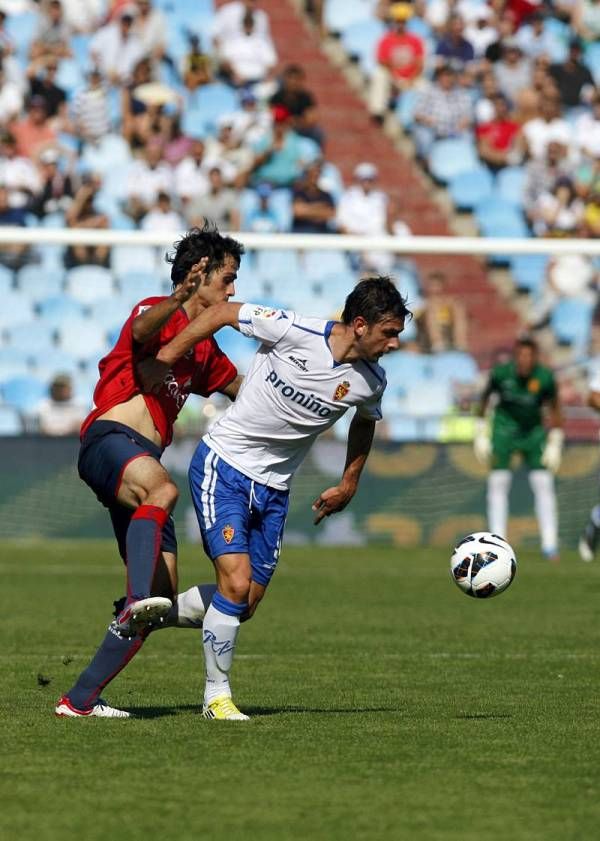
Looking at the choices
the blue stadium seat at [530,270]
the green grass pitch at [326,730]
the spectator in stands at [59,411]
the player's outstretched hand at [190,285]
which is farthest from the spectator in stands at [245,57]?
the player's outstretched hand at [190,285]

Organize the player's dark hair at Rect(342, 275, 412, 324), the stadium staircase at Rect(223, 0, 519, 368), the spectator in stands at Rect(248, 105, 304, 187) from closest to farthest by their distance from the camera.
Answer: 1. the player's dark hair at Rect(342, 275, 412, 324)
2. the spectator in stands at Rect(248, 105, 304, 187)
3. the stadium staircase at Rect(223, 0, 519, 368)

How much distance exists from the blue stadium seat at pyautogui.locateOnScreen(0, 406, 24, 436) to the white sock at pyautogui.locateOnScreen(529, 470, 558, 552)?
5.74 meters

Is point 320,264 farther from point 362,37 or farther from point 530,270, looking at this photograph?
point 362,37

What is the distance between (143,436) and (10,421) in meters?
11.7

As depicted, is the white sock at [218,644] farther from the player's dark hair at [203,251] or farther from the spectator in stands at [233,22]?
the spectator in stands at [233,22]

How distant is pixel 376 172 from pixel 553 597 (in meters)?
10.8

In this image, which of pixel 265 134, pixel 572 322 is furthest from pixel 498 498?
pixel 265 134

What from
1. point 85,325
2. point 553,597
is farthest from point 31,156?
point 553,597

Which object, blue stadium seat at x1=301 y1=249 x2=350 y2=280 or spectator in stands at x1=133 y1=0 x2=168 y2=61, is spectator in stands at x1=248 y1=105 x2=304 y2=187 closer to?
spectator in stands at x1=133 y1=0 x2=168 y2=61

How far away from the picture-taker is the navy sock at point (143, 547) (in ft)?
22.5

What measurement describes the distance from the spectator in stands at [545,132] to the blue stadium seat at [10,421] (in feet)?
28.3

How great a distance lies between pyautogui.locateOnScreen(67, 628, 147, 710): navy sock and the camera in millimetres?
7125

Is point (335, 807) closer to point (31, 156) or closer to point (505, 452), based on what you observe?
point (505, 452)

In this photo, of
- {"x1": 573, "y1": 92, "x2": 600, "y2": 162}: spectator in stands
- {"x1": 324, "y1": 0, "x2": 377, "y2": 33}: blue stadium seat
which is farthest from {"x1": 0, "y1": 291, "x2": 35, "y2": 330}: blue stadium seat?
{"x1": 573, "y1": 92, "x2": 600, "y2": 162}: spectator in stands
